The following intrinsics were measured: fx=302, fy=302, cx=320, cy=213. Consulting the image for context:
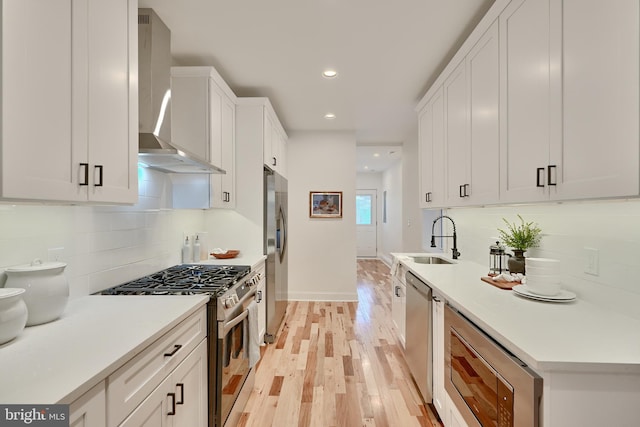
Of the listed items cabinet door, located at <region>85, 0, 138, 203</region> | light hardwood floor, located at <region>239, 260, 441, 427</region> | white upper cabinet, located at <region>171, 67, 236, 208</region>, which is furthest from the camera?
white upper cabinet, located at <region>171, 67, 236, 208</region>

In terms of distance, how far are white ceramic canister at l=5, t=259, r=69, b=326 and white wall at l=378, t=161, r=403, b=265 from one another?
6.04m

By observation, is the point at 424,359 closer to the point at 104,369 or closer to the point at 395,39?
the point at 104,369

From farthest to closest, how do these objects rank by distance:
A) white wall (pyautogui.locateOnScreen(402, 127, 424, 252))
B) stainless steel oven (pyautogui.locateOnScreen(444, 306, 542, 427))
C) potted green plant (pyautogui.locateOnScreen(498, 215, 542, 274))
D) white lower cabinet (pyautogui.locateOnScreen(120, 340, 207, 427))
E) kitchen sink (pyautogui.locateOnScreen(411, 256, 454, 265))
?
white wall (pyautogui.locateOnScreen(402, 127, 424, 252)) → kitchen sink (pyautogui.locateOnScreen(411, 256, 454, 265)) → potted green plant (pyautogui.locateOnScreen(498, 215, 542, 274)) → white lower cabinet (pyautogui.locateOnScreen(120, 340, 207, 427)) → stainless steel oven (pyautogui.locateOnScreen(444, 306, 542, 427))

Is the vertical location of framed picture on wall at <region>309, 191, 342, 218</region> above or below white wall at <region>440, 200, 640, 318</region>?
above

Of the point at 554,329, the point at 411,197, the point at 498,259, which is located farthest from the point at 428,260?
the point at 411,197

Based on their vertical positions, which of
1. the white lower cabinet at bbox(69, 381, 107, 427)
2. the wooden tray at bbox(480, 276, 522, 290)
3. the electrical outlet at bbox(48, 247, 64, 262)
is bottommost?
the white lower cabinet at bbox(69, 381, 107, 427)

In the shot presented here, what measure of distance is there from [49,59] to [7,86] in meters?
0.21

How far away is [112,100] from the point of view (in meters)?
1.33

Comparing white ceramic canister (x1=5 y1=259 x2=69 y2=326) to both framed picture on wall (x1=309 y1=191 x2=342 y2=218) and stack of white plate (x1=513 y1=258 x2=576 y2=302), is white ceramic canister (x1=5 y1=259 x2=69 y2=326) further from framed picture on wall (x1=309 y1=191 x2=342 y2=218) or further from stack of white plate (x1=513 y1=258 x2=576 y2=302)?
framed picture on wall (x1=309 y1=191 x2=342 y2=218)

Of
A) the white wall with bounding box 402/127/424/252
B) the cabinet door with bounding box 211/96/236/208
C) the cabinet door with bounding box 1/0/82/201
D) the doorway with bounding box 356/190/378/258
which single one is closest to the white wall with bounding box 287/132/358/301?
the white wall with bounding box 402/127/424/252

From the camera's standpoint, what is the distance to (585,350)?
0.97 m

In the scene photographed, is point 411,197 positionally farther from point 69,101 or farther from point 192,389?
point 69,101

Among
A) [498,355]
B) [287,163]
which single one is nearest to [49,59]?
[498,355]

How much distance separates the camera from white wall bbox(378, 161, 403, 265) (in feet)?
23.1
